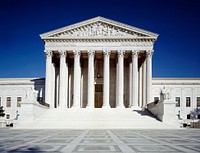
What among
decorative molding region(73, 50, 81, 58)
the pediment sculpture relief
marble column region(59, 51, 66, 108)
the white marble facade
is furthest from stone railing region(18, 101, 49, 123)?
the pediment sculpture relief

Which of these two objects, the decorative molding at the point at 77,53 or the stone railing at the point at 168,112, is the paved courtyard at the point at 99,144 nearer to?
the stone railing at the point at 168,112

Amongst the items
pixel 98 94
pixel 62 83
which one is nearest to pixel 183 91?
pixel 98 94

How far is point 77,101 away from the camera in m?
55.0

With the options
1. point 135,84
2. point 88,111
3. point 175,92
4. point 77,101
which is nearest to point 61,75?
point 77,101

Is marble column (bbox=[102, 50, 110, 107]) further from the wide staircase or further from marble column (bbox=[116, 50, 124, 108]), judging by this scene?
the wide staircase

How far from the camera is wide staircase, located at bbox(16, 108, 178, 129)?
3934 centimetres

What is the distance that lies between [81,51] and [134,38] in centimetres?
1027

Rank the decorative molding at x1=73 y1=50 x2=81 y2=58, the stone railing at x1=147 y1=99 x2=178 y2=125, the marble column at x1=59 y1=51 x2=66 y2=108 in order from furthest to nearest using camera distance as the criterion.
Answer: the decorative molding at x1=73 y1=50 x2=81 y2=58, the marble column at x1=59 y1=51 x2=66 y2=108, the stone railing at x1=147 y1=99 x2=178 y2=125

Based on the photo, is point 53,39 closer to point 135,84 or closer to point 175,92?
point 135,84

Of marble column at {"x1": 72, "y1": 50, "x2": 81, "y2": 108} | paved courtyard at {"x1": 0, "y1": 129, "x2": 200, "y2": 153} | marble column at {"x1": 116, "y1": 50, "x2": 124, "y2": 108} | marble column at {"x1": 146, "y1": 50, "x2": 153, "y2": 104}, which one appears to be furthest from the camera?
marble column at {"x1": 72, "y1": 50, "x2": 81, "y2": 108}

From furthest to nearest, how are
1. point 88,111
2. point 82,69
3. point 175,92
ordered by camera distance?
point 175,92
point 82,69
point 88,111

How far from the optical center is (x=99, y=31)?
5634 centimetres

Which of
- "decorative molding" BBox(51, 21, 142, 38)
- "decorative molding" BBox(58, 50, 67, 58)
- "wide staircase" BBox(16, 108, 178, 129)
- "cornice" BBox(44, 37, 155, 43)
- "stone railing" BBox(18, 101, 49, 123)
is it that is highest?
"decorative molding" BBox(51, 21, 142, 38)

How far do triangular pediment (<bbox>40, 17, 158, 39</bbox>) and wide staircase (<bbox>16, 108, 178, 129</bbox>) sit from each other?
14.2 meters
